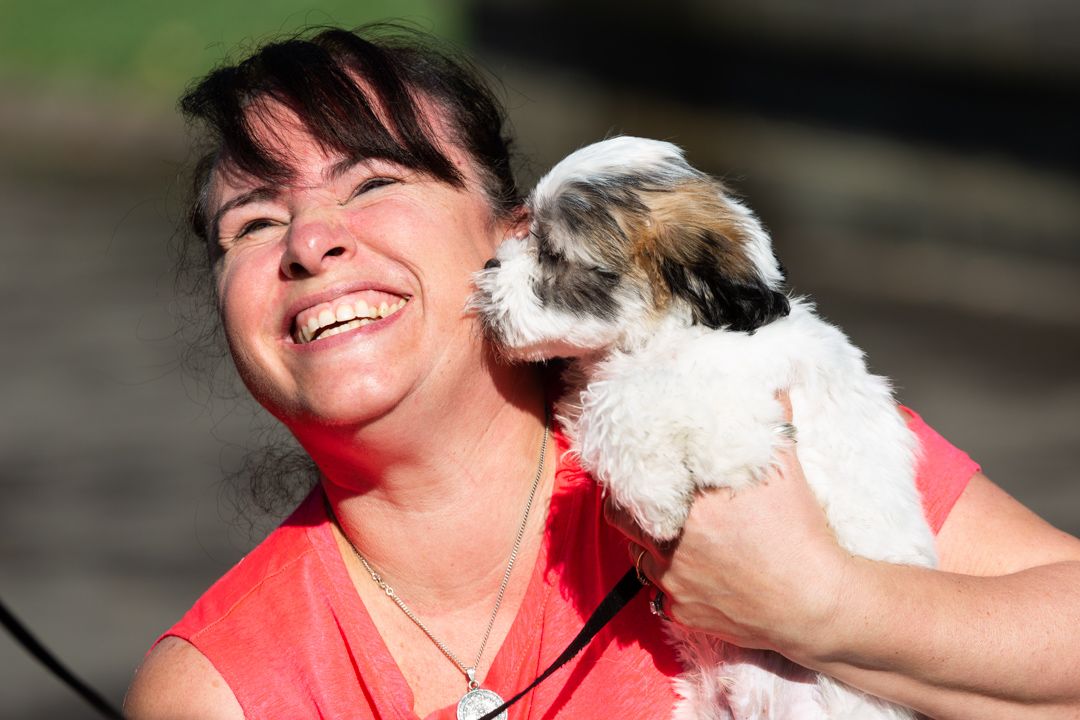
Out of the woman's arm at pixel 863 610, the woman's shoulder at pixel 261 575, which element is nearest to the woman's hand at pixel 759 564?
the woman's arm at pixel 863 610

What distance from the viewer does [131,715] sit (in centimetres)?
225

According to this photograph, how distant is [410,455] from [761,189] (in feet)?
34.7

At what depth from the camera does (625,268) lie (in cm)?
225

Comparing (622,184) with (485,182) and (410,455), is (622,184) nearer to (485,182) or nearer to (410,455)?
(485,182)

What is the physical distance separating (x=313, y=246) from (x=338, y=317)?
18cm

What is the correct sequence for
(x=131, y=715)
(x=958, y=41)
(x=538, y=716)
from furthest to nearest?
(x=958, y=41) < (x=131, y=715) < (x=538, y=716)

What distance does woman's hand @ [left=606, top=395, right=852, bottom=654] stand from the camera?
188 centimetres

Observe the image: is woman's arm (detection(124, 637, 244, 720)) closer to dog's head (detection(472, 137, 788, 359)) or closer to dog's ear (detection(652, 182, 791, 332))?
dog's head (detection(472, 137, 788, 359))

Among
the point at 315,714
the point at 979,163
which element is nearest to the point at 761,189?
the point at 979,163

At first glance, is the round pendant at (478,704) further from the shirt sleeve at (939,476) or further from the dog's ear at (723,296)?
the shirt sleeve at (939,476)

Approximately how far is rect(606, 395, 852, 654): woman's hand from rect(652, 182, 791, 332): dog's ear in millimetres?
353

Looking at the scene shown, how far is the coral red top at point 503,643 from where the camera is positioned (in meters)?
2.10

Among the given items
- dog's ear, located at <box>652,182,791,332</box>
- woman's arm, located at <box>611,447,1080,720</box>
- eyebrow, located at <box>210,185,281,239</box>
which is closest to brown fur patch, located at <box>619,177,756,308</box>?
dog's ear, located at <box>652,182,791,332</box>

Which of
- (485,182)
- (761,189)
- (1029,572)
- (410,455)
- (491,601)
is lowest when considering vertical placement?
(761,189)
